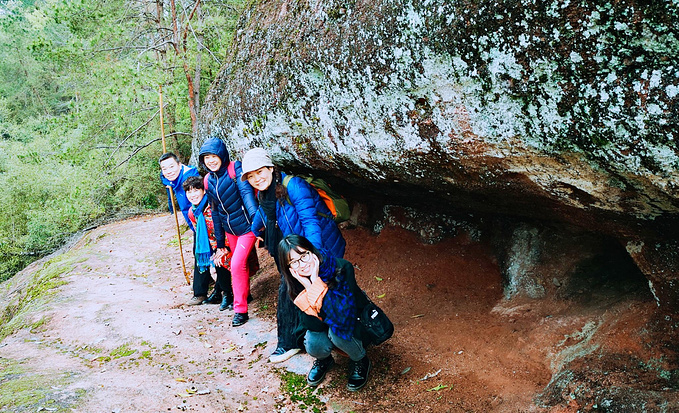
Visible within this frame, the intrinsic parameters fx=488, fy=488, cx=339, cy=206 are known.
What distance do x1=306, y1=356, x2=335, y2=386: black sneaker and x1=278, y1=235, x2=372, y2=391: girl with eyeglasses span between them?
0.16 metres

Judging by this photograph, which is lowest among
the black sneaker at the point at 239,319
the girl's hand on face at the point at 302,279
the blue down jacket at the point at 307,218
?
the black sneaker at the point at 239,319

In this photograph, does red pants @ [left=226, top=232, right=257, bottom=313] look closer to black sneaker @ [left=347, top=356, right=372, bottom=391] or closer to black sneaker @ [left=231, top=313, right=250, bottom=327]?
black sneaker @ [left=231, top=313, right=250, bottom=327]

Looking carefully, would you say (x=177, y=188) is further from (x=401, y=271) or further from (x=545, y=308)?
(x=545, y=308)

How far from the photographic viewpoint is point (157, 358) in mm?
5457

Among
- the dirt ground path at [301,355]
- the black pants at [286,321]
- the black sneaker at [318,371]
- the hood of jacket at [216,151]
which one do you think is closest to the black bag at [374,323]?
the dirt ground path at [301,355]

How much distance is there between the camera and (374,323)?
426 cm

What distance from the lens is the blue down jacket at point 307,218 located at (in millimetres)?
4793

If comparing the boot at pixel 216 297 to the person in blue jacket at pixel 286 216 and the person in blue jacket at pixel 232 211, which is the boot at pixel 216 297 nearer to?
the person in blue jacket at pixel 232 211

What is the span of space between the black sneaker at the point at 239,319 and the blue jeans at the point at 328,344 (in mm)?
1976

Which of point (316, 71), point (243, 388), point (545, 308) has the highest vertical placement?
point (316, 71)

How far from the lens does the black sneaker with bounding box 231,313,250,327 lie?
6188mm

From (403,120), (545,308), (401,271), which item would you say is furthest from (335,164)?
(545,308)

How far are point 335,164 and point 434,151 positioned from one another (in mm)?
1539

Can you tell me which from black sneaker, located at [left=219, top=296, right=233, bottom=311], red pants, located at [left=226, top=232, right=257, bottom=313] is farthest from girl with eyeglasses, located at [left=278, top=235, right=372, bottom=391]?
black sneaker, located at [left=219, top=296, right=233, bottom=311]
